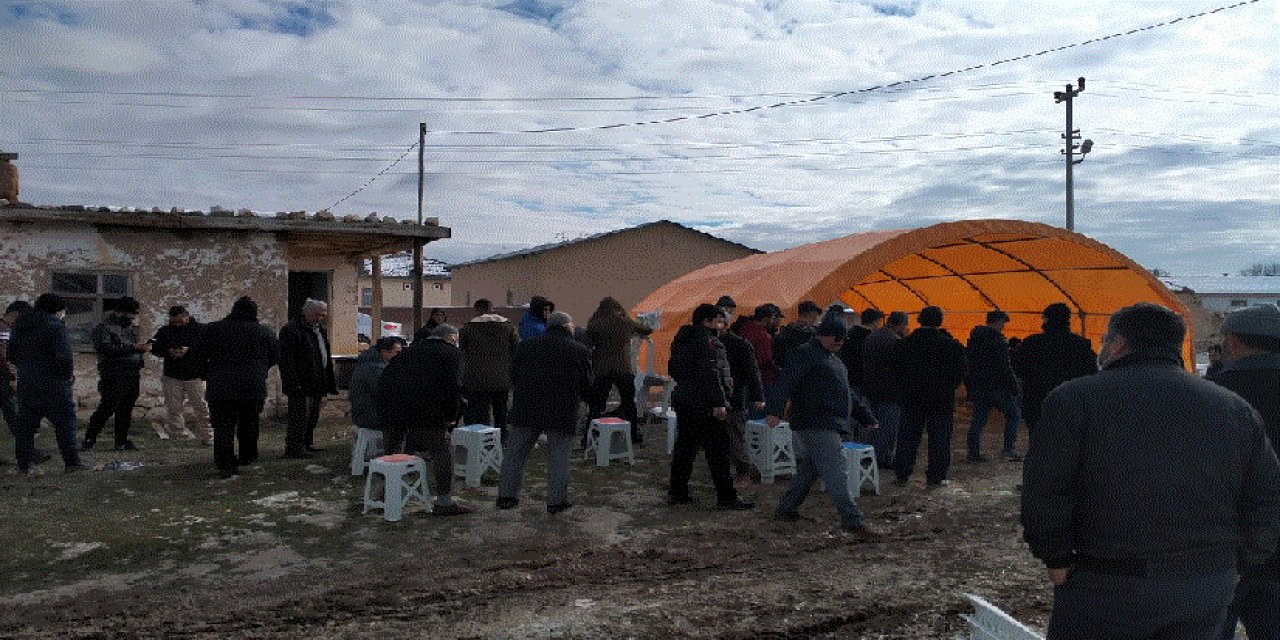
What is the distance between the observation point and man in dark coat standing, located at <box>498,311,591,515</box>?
6750 mm

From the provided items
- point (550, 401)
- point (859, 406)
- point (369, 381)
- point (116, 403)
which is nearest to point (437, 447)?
point (550, 401)

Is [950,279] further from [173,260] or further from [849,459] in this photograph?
[173,260]

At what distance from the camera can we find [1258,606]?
3150 mm

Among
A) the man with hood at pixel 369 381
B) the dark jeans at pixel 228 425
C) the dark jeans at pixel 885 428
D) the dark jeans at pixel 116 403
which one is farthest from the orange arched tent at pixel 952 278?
the dark jeans at pixel 116 403

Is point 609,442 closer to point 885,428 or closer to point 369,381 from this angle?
point 369,381

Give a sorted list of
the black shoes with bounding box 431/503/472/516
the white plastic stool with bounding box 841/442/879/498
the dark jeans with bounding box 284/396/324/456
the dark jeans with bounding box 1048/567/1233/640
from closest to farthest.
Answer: the dark jeans with bounding box 1048/567/1233/640 < the black shoes with bounding box 431/503/472/516 < the white plastic stool with bounding box 841/442/879/498 < the dark jeans with bounding box 284/396/324/456

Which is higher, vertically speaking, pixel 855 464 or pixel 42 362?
pixel 42 362

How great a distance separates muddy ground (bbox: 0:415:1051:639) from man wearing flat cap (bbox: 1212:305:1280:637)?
1.45 m

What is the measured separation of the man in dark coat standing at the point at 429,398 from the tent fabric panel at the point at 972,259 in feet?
30.3

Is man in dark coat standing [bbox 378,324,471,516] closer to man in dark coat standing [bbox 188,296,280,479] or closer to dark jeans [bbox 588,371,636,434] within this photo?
man in dark coat standing [bbox 188,296,280,479]

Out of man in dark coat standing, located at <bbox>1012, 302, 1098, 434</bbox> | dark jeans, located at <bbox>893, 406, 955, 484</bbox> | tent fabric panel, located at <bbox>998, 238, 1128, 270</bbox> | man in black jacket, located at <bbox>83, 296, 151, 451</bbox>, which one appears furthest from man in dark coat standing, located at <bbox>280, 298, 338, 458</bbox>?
tent fabric panel, located at <bbox>998, 238, 1128, 270</bbox>

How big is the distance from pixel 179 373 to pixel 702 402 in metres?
6.24

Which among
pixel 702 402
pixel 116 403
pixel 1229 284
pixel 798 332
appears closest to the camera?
pixel 702 402

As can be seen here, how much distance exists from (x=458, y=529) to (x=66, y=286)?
8.23 metres
